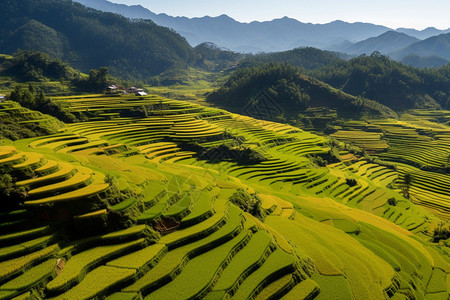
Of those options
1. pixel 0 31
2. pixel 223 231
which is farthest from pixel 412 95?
pixel 0 31

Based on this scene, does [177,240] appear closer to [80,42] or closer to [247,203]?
[247,203]

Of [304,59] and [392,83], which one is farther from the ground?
[304,59]

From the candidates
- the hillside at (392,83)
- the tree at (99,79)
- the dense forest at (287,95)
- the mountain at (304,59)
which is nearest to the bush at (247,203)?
the tree at (99,79)

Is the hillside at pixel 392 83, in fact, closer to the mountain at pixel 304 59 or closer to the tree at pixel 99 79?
the mountain at pixel 304 59

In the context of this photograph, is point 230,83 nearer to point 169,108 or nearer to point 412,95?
point 169,108

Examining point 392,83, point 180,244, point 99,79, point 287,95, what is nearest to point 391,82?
point 392,83

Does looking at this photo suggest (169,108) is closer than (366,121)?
Yes

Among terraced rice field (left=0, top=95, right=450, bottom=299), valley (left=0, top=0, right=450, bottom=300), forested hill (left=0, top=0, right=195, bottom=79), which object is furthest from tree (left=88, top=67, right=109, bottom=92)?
forested hill (left=0, top=0, right=195, bottom=79)

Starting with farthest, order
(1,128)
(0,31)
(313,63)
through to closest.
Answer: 1. (313,63)
2. (0,31)
3. (1,128)
